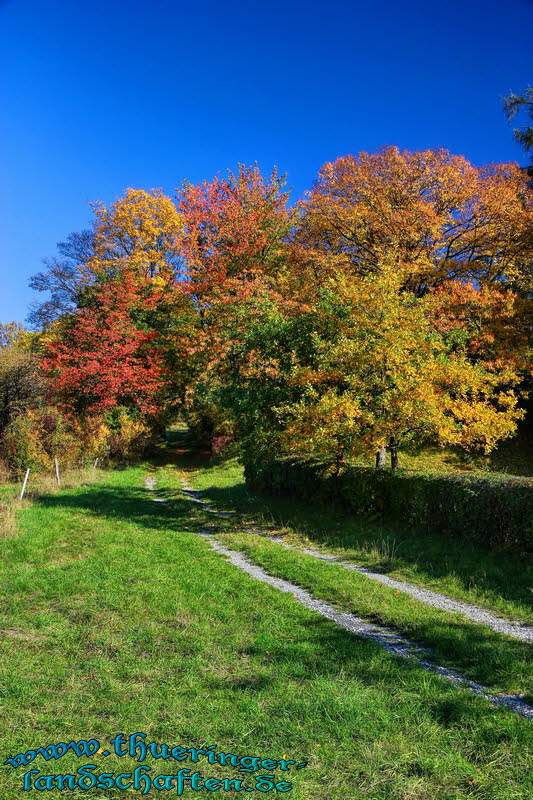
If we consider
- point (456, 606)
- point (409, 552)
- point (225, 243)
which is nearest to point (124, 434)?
point (225, 243)

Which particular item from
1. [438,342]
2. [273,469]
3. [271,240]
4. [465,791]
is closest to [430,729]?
[465,791]

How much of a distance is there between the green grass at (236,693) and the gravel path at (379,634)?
235 millimetres

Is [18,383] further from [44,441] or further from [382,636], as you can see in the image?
[382,636]

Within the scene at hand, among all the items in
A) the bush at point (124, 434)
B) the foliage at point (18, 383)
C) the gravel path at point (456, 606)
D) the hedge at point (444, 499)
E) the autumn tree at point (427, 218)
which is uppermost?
the autumn tree at point (427, 218)

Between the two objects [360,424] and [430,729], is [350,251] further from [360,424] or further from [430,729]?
[430,729]

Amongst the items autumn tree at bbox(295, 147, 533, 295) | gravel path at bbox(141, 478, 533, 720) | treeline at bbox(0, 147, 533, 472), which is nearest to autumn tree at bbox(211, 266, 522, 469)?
treeline at bbox(0, 147, 533, 472)

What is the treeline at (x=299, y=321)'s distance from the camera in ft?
38.6

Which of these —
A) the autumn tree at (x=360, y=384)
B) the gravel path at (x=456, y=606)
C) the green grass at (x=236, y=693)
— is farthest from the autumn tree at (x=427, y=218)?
the green grass at (x=236, y=693)

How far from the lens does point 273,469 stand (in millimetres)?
18031

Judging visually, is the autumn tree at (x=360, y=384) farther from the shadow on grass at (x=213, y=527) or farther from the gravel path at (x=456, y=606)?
the shadow on grass at (x=213, y=527)

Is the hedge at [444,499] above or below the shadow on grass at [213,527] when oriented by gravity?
above

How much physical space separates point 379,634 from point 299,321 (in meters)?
8.95

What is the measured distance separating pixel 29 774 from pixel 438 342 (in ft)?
37.7

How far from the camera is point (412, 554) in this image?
9.98 m
